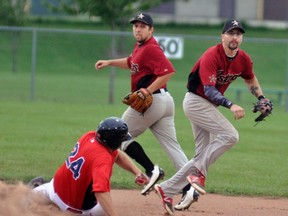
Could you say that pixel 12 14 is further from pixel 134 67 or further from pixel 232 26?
pixel 232 26

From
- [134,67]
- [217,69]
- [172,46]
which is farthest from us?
[172,46]

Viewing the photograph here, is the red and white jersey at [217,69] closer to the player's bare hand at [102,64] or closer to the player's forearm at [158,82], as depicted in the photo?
the player's forearm at [158,82]

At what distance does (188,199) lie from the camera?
26.6 feet

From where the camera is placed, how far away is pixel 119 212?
26.6ft

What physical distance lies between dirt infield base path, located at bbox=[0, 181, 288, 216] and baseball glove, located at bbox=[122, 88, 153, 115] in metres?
1.06

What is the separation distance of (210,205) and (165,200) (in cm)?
88

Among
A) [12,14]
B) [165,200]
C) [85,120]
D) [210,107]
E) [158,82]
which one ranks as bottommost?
[85,120]

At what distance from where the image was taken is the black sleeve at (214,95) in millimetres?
7918

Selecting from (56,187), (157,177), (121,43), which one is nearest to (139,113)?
(157,177)

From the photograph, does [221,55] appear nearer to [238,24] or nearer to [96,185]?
[238,24]

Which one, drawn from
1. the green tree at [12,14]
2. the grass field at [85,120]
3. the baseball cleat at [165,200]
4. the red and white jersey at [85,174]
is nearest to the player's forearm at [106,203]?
the red and white jersey at [85,174]

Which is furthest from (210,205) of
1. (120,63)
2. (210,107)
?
(120,63)

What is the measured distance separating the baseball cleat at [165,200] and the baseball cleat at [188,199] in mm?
101

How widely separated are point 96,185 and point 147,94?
2.14 m
